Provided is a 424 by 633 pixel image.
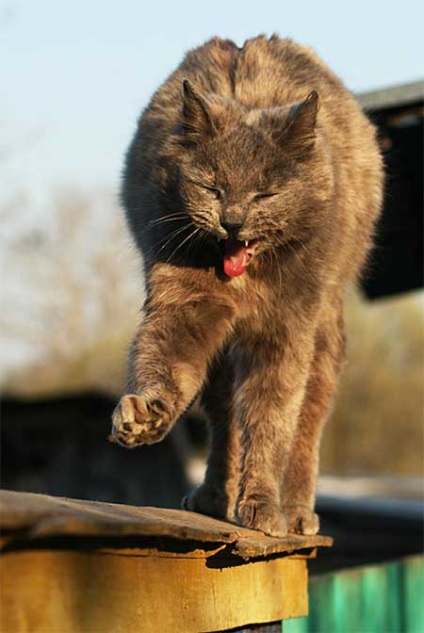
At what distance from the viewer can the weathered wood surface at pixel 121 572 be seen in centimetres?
250

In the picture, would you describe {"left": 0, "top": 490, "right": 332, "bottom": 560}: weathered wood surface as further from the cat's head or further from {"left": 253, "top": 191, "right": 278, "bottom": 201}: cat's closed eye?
{"left": 253, "top": 191, "right": 278, "bottom": 201}: cat's closed eye

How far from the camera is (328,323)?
528 centimetres

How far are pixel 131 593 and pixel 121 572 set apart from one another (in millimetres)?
75

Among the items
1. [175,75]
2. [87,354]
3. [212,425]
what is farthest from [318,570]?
[87,354]

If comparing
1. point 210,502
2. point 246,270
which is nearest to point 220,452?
point 210,502

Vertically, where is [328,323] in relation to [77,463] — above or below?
below

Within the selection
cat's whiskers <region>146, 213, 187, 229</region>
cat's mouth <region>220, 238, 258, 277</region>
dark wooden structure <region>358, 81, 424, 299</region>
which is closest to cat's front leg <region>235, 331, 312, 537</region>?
cat's mouth <region>220, 238, 258, 277</region>

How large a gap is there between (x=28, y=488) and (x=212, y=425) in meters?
9.50

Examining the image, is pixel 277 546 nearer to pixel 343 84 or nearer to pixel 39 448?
pixel 343 84

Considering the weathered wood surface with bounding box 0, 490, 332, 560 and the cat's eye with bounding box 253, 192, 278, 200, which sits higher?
the cat's eye with bounding box 253, 192, 278, 200

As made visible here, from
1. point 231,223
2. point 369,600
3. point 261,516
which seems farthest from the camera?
point 369,600

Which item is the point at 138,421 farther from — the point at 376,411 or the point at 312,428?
the point at 376,411

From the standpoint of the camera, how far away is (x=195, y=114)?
4.60 metres

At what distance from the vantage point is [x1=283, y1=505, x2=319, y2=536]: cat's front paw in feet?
15.8
